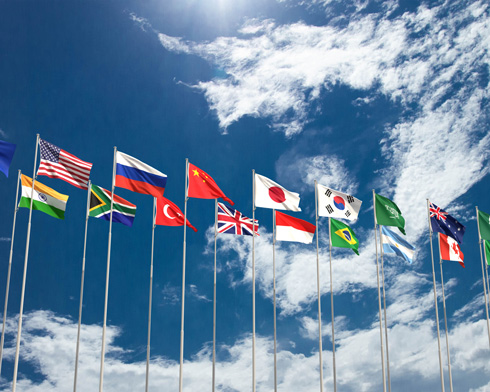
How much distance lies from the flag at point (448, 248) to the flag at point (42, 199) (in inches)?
948

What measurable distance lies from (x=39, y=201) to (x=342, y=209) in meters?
17.9

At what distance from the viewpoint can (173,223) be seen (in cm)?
3475

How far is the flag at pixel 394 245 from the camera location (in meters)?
42.0

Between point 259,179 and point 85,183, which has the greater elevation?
point 259,179

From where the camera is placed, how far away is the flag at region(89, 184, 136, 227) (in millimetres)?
34438

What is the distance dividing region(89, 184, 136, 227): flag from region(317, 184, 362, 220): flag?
11748 millimetres

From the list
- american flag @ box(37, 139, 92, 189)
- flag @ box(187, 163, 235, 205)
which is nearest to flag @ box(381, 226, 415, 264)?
flag @ box(187, 163, 235, 205)

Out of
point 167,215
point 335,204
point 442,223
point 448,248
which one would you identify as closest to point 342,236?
point 335,204

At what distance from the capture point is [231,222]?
37.9 meters

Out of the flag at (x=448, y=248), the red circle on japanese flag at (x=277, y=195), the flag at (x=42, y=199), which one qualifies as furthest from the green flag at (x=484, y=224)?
the flag at (x=42, y=199)

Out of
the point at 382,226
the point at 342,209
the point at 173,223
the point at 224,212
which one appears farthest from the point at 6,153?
the point at 382,226

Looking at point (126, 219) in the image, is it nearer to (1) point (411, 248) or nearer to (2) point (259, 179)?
(2) point (259, 179)

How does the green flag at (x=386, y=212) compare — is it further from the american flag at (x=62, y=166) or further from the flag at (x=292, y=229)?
the american flag at (x=62, y=166)

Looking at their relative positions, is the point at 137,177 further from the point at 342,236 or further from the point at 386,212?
the point at 386,212
